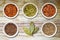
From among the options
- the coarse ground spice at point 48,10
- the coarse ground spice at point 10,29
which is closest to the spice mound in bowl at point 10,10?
the coarse ground spice at point 10,29

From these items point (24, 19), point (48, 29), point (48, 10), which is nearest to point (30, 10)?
point (24, 19)

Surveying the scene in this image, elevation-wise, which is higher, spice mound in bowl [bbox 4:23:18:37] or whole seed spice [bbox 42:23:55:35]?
spice mound in bowl [bbox 4:23:18:37]

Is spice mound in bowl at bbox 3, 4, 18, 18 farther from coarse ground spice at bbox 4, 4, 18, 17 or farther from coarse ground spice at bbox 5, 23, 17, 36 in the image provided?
coarse ground spice at bbox 5, 23, 17, 36

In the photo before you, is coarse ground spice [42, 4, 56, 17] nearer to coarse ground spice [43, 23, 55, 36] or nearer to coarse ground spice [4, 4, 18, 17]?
coarse ground spice [43, 23, 55, 36]

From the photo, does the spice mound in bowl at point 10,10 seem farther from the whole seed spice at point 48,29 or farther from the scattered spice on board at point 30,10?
the whole seed spice at point 48,29

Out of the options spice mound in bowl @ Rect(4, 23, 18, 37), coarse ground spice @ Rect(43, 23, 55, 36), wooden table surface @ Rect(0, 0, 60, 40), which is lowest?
coarse ground spice @ Rect(43, 23, 55, 36)

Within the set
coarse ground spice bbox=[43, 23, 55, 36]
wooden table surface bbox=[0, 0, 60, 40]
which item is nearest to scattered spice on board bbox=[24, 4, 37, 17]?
wooden table surface bbox=[0, 0, 60, 40]

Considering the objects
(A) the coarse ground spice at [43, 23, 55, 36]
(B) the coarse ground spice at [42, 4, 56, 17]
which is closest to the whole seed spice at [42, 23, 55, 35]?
(A) the coarse ground spice at [43, 23, 55, 36]

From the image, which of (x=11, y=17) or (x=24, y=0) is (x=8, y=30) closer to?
(x=11, y=17)
